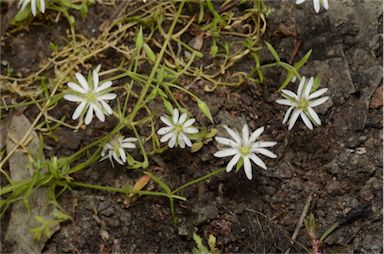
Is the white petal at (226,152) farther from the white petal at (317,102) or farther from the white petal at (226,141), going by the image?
the white petal at (317,102)

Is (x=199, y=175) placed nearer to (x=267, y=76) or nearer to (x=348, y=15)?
(x=267, y=76)

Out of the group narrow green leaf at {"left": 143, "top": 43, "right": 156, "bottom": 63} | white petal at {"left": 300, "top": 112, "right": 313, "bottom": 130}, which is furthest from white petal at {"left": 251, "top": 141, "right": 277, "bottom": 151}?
narrow green leaf at {"left": 143, "top": 43, "right": 156, "bottom": 63}

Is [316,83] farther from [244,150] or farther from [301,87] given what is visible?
[244,150]

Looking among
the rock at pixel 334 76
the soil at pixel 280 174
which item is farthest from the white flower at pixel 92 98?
the rock at pixel 334 76

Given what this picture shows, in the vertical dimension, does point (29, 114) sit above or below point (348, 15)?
below

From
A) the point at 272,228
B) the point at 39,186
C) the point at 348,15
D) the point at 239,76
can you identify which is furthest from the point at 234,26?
the point at 39,186

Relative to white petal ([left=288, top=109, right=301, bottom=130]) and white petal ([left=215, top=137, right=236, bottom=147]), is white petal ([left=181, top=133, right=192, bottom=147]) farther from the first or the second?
white petal ([left=288, top=109, right=301, bottom=130])
